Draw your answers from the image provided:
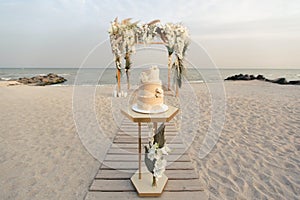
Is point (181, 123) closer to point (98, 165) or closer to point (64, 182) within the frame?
point (98, 165)

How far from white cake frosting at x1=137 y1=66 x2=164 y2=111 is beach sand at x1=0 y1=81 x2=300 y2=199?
121cm

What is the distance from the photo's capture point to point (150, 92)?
1874 mm

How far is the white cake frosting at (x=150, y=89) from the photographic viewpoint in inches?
73.7

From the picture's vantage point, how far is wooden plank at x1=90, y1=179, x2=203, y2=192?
7.38 feet

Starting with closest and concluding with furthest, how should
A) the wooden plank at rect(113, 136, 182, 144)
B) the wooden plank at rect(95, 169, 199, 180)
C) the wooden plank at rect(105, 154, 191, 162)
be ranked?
the wooden plank at rect(95, 169, 199, 180) < the wooden plank at rect(105, 154, 191, 162) < the wooden plank at rect(113, 136, 182, 144)

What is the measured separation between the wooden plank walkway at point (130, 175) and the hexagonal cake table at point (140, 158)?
64 millimetres

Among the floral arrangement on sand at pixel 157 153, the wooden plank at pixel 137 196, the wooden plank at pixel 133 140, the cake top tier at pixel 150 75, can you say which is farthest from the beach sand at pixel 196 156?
the cake top tier at pixel 150 75

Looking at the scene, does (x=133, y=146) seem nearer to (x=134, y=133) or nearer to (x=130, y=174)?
(x=134, y=133)

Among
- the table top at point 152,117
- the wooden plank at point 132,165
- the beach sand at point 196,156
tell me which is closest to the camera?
the table top at point 152,117

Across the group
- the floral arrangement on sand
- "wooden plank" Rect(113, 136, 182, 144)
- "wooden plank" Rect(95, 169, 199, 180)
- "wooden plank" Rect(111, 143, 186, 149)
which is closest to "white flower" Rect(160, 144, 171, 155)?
the floral arrangement on sand

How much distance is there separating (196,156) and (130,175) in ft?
3.68

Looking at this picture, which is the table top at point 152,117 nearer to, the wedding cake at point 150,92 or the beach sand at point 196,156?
the wedding cake at point 150,92

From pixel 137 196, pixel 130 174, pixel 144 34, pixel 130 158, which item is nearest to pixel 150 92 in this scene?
pixel 137 196

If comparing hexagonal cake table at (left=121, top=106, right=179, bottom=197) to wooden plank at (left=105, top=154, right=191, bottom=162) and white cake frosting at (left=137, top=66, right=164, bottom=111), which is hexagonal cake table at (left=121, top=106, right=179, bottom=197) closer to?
white cake frosting at (left=137, top=66, right=164, bottom=111)
